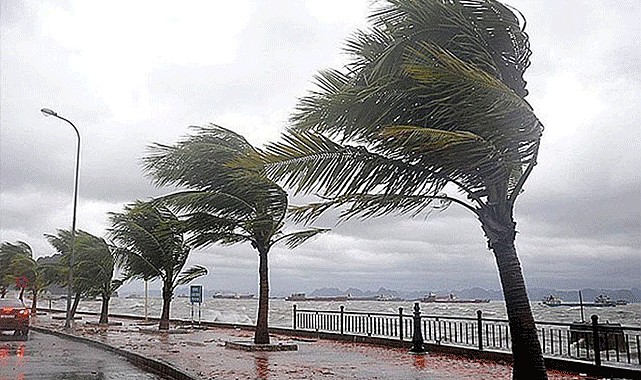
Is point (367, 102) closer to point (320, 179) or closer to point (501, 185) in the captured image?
point (320, 179)

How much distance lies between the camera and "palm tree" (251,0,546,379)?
30.8 ft

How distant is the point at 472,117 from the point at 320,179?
236 centimetres

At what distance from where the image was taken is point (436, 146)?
8.95 m

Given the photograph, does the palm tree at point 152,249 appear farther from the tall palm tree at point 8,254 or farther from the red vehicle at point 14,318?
the tall palm tree at point 8,254

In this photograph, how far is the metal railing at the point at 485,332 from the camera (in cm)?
1410

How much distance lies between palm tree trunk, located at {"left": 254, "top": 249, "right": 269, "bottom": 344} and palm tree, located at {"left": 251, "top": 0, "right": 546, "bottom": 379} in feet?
33.7

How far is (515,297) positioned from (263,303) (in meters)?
11.4

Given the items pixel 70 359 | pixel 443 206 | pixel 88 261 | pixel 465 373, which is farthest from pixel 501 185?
pixel 88 261

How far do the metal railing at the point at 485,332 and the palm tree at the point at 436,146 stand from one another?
4.73 metres

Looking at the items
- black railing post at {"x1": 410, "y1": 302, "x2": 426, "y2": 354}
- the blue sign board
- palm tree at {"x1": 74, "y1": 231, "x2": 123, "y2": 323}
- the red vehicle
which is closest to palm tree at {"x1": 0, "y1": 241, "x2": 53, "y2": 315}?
palm tree at {"x1": 74, "y1": 231, "x2": 123, "y2": 323}

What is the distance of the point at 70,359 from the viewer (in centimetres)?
1753

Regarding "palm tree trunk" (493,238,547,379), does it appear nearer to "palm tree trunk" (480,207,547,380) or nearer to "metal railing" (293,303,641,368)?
"palm tree trunk" (480,207,547,380)

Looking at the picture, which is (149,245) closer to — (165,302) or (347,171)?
(165,302)

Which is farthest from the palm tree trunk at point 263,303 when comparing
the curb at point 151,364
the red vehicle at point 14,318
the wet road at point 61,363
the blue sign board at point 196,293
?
the blue sign board at point 196,293
